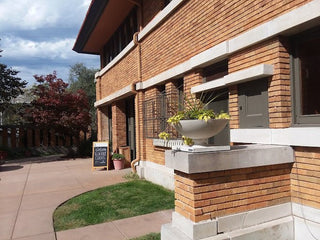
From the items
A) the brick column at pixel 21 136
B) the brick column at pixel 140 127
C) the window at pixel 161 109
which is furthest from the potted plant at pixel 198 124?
the brick column at pixel 21 136

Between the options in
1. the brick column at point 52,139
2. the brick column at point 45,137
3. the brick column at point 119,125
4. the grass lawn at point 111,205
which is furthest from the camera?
the brick column at point 52,139

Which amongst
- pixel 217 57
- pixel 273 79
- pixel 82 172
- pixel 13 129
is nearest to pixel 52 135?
pixel 13 129

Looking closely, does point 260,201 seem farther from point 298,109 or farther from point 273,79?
point 273,79

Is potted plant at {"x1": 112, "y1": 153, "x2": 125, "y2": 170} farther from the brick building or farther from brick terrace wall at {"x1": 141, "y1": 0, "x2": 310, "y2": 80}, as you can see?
the brick building

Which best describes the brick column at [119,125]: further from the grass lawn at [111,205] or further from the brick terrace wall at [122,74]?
the grass lawn at [111,205]

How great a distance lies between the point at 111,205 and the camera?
18.7ft

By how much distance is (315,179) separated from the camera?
130 inches

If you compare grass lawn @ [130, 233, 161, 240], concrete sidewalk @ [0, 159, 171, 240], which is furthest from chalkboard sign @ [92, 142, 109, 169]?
grass lawn @ [130, 233, 161, 240]

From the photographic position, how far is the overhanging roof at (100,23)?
9.81 metres

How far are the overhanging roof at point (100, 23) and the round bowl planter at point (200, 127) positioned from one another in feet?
21.7

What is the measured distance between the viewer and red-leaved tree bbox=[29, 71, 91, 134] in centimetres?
1479

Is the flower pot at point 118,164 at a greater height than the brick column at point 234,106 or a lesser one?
lesser

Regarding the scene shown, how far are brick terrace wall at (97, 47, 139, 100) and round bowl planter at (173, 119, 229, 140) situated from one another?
5.87 meters

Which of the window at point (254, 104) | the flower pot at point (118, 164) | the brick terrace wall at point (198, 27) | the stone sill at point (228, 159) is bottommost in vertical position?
the flower pot at point (118, 164)
